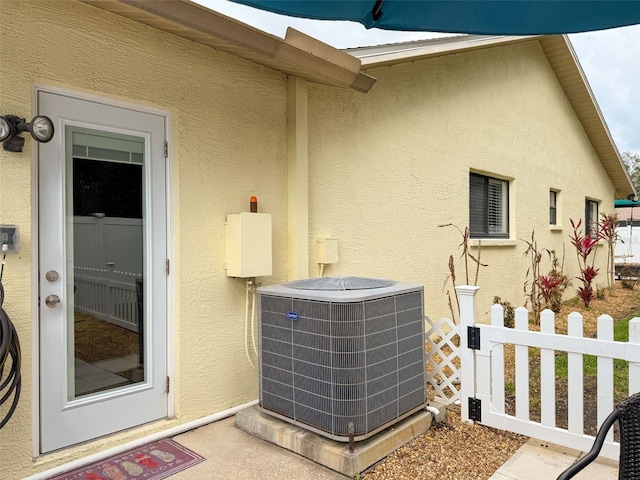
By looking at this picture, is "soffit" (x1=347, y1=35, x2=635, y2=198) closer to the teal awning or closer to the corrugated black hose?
the teal awning

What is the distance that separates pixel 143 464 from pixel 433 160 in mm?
4931

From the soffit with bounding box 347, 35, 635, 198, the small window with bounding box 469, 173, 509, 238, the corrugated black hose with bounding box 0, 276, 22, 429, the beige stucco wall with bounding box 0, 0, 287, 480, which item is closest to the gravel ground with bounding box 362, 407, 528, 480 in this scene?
the beige stucco wall with bounding box 0, 0, 287, 480

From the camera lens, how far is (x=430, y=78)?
19.8 feet

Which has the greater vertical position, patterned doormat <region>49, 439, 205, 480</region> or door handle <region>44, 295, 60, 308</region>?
door handle <region>44, 295, 60, 308</region>

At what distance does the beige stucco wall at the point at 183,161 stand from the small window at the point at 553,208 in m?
7.91

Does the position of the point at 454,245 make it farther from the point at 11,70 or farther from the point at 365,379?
the point at 11,70

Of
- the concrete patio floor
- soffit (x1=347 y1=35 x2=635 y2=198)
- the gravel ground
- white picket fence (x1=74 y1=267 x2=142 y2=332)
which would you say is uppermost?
soffit (x1=347 y1=35 x2=635 y2=198)

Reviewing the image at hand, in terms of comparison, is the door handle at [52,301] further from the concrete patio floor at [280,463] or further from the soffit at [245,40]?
the soffit at [245,40]

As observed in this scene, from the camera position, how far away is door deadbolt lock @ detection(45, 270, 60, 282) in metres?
→ 2.78

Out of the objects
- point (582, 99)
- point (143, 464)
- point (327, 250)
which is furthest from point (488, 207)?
point (143, 464)

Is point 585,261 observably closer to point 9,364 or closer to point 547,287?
point 547,287

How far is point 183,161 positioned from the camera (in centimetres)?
339

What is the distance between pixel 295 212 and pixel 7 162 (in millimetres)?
2214

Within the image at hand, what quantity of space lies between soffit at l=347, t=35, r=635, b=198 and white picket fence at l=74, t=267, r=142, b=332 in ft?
10.1
